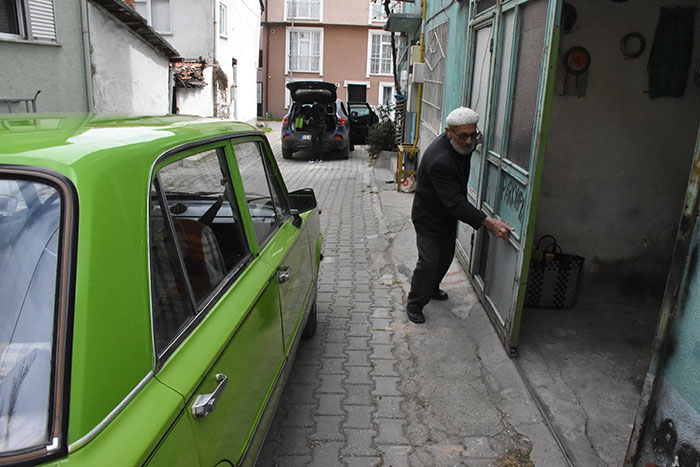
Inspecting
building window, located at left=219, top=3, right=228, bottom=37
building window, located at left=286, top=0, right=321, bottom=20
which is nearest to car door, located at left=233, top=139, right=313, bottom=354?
building window, located at left=219, top=3, right=228, bottom=37

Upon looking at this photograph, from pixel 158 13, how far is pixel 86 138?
19.4 meters

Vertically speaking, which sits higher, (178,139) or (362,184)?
(178,139)

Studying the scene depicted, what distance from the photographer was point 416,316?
466 cm

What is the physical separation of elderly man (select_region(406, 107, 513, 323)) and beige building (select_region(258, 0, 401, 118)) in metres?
29.8

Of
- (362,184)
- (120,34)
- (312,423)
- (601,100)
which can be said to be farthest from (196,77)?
(312,423)

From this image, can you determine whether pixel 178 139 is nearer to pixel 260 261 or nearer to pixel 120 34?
pixel 260 261

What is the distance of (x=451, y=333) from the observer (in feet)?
14.6

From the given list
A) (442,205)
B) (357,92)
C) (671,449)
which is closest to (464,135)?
(442,205)

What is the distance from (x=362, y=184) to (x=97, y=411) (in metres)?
10.4

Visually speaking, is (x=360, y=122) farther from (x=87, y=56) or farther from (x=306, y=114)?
(x=87, y=56)

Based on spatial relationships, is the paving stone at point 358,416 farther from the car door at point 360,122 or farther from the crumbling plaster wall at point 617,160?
the car door at point 360,122

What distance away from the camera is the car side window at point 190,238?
1737mm

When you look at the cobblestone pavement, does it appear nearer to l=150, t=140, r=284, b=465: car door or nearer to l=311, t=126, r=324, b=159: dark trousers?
l=150, t=140, r=284, b=465: car door

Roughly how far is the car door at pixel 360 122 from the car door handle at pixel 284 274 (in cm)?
1642
